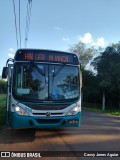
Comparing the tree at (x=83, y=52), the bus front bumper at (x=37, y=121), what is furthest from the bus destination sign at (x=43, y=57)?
the tree at (x=83, y=52)

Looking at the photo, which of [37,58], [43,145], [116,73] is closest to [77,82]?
[37,58]

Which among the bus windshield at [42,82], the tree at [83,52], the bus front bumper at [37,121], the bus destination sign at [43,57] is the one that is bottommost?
the bus front bumper at [37,121]

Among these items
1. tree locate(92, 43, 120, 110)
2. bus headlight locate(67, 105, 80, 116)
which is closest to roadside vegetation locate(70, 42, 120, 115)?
tree locate(92, 43, 120, 110)

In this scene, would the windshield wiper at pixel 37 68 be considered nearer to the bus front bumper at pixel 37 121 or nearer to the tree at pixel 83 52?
the bus front bumper at pixel 37 121

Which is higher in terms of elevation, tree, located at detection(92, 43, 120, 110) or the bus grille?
tree, located at detection(92, 43, 120, 110)

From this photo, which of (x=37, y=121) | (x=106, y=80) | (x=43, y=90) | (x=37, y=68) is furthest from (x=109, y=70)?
(x=37, y=121)

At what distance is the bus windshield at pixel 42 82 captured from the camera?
11.4 meters

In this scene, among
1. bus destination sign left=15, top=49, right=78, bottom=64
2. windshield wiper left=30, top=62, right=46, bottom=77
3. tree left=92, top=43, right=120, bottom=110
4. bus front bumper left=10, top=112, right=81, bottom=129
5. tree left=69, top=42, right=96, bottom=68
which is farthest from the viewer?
tree left=69, top=42, right=96, bottom=68

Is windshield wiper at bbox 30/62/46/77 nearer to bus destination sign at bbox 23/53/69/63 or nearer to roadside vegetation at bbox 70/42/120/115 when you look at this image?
bus destination sign at bbox 23/53/69/63

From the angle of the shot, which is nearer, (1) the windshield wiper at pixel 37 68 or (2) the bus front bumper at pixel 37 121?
(2) the bus front bumper at pixel 37 121

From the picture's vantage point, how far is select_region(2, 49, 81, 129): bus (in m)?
11.3

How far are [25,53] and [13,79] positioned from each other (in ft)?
3.51

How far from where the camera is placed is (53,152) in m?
9.06

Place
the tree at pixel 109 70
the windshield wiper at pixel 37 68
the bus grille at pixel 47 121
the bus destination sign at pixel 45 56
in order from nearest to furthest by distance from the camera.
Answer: the bus grille at pixel 47 121, the windshield wiper at pixel 37 68, the bus destination sign at pixel 45 56, the tree at pixel 109 70
